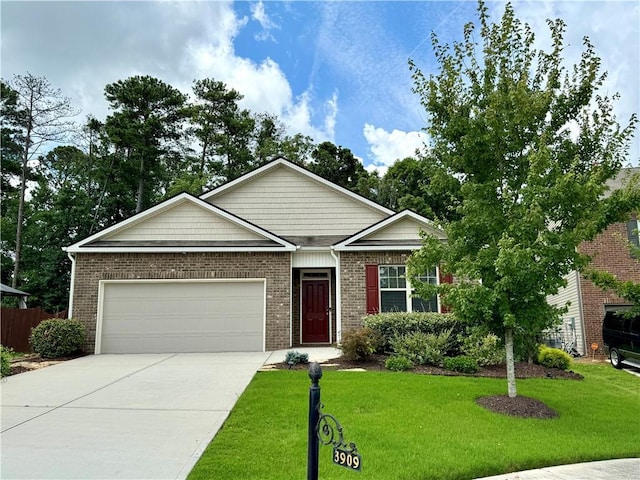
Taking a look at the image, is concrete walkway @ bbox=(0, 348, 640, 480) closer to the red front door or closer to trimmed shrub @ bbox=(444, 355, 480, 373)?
the red front door

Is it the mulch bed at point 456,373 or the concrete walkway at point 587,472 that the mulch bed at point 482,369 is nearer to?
the mulch bed at point 456,373

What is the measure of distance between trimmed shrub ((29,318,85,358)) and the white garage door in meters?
0.82

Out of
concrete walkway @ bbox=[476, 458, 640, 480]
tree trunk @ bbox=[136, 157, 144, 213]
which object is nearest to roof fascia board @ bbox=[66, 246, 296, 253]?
concrete walkway @ bbox=[476, 458, 640, 480]

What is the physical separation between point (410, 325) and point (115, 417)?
7273 mm

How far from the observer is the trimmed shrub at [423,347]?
395 inches

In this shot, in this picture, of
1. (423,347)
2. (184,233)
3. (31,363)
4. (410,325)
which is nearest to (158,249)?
(184,233)

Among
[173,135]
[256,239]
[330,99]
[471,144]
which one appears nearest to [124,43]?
[256,239]

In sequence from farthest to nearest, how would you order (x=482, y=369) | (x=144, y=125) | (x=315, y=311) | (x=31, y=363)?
(x=144, y=125)
(x=315, y=311)
(x=31, y=363)
(x=482, y=369)

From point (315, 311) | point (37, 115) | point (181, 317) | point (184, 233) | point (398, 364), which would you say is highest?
point (37, 115)

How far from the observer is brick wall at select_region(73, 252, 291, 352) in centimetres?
1283

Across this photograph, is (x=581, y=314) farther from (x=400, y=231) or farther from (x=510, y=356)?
(x=510, y=356)

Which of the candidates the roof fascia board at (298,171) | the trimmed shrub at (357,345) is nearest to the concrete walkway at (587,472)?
the trimmed shrub at (357,345)

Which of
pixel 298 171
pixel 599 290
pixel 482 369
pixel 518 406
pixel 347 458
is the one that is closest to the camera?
pixel 347 458

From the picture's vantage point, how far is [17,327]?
14.8 m
